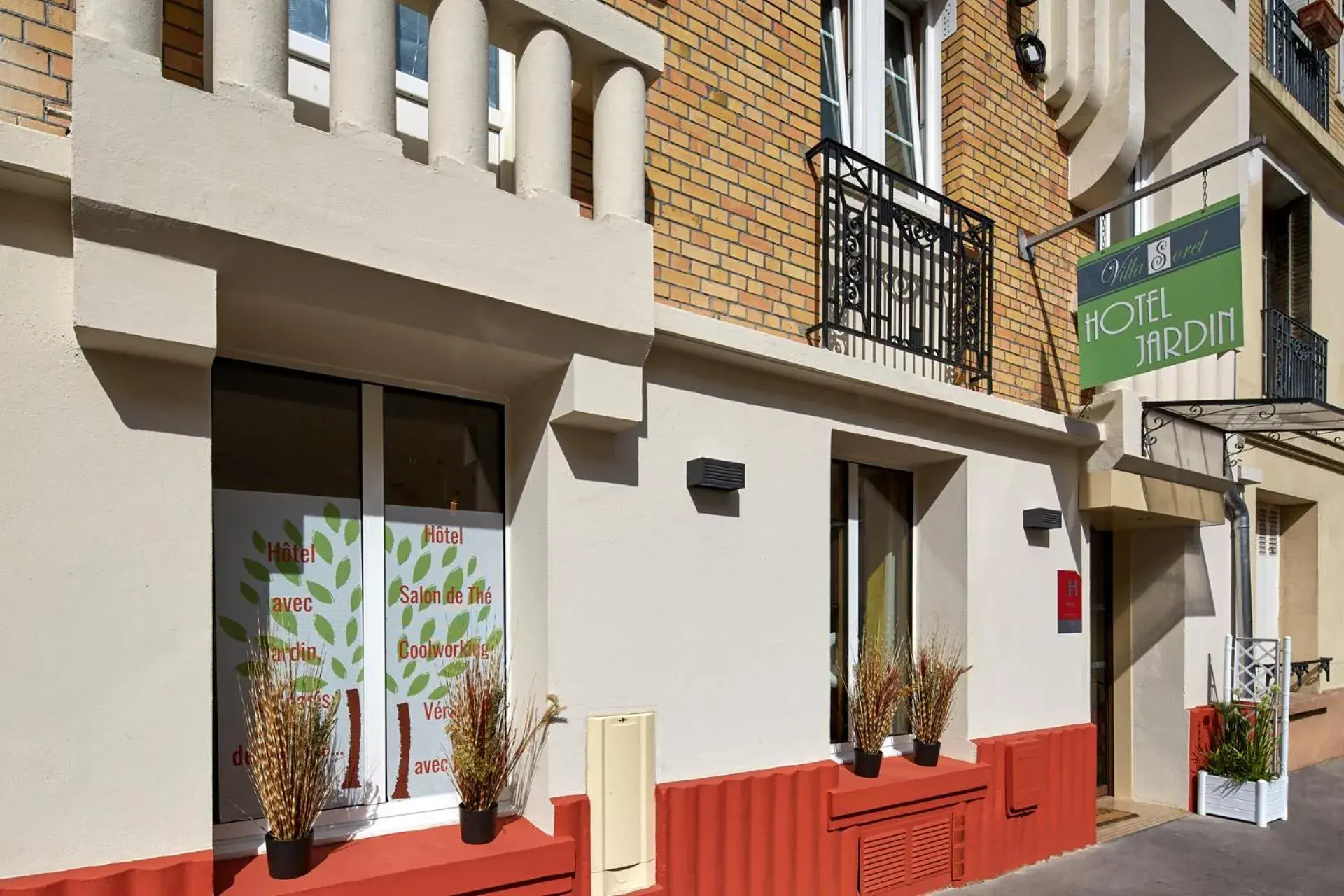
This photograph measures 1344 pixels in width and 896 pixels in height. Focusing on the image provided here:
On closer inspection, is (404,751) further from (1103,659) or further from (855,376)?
(1103,659)

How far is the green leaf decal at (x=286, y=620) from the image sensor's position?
362 cm

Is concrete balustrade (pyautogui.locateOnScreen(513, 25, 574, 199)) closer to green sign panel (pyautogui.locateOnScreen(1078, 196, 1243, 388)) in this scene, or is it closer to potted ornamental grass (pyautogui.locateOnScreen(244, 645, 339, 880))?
potted ornamental grass (pyautogui.locateOnScreen(244, 645, 339, 880))

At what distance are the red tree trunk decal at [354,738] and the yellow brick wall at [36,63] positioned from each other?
246cm

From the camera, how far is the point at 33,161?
272 centimetres

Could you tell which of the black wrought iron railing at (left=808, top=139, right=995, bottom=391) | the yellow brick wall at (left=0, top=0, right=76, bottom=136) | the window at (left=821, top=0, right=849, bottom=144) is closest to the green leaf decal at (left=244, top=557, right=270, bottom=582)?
the yellow brick wall at (left=0, top=0, right=76, bottom=136)

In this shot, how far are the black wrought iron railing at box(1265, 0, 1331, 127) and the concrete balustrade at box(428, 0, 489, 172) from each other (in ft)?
34.1

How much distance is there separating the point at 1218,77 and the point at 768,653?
7677 millimetres

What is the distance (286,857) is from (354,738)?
0.63m

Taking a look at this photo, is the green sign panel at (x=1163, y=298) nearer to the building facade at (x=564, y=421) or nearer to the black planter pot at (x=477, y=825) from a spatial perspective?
the building facade at (x=564, y=421)

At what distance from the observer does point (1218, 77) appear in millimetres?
8414

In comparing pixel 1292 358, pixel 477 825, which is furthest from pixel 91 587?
pixel 1292 358

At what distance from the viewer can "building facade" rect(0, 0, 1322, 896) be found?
9.39 ft

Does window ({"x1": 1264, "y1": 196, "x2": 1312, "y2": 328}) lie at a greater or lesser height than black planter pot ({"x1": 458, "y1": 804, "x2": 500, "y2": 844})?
greater

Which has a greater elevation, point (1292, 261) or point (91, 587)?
point (1292, 261)
